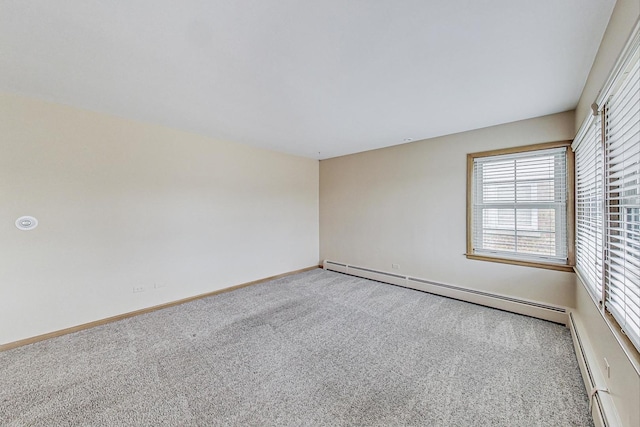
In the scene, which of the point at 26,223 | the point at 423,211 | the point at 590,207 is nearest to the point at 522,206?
the point at 590,207

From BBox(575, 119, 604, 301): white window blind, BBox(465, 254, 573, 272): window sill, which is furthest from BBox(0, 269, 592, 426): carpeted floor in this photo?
BBox(575, 119, 604, 301): white window blind

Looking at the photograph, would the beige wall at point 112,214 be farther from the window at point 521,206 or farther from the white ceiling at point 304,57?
the window at point 521,206

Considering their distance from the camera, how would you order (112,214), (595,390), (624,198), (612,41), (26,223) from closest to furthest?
(624,198) < (612,41) < (595,390) < (26,223) < (112,214)

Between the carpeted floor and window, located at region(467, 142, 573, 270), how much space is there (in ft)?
2.75

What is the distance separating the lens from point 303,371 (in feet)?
6.97

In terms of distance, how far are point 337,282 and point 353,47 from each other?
371cm

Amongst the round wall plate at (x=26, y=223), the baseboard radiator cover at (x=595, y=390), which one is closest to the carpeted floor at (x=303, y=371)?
the baseboard radiator cover at (x=595, y=390)

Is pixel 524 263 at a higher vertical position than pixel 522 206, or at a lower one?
lower

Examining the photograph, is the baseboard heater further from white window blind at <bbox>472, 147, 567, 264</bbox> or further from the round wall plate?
the round wall plate

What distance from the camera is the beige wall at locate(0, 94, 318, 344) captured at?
255 cm

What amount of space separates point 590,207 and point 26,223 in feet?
17.4

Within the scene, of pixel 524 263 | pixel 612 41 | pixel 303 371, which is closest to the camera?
pixel 612 41

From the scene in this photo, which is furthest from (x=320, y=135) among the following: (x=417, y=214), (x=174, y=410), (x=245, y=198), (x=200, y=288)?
(x=174, y=410)

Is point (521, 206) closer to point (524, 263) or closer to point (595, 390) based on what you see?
point (524, 263)
